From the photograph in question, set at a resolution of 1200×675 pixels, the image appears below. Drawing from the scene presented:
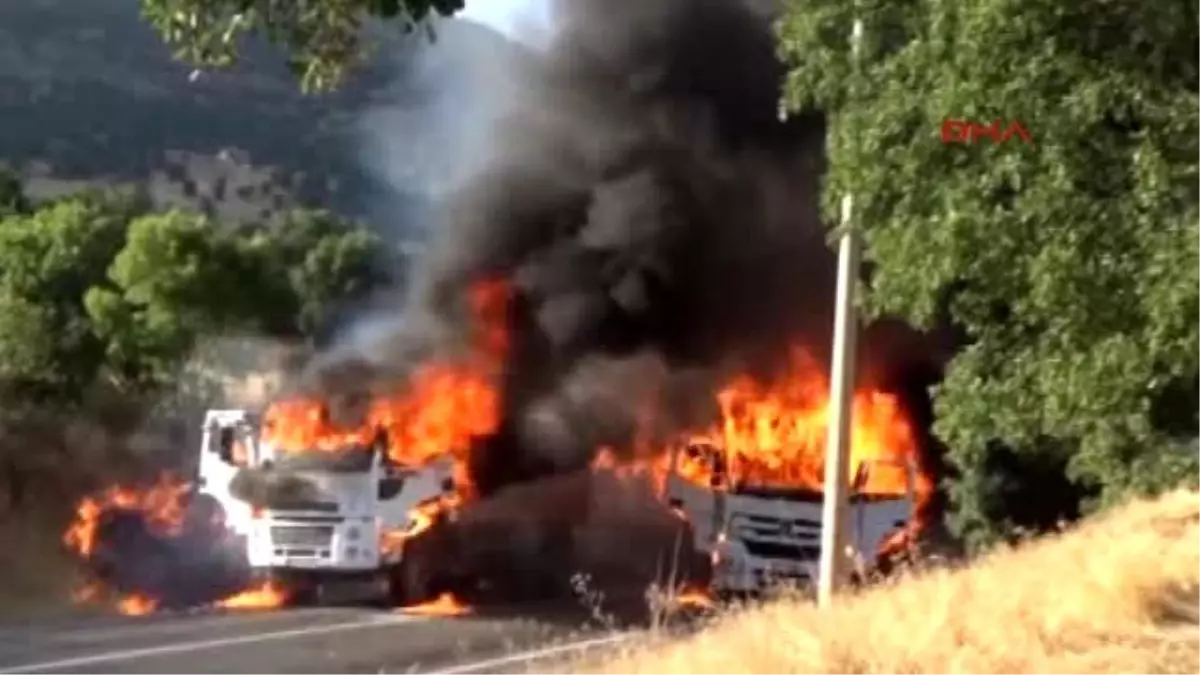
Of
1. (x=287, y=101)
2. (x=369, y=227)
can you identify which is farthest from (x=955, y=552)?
(x=287, y=101)

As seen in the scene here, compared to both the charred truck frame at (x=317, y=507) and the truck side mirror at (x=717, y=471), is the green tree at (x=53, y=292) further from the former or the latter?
the truck side mirror at (x=717, y=471)

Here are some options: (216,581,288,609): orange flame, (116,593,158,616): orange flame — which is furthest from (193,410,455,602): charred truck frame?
(116,593,158,616): orange flame

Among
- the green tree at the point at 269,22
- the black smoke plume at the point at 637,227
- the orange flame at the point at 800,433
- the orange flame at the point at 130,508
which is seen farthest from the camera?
the black smoke plume at the point at 637,227

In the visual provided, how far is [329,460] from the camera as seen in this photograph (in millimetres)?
21859

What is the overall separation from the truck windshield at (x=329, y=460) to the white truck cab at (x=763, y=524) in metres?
3.55

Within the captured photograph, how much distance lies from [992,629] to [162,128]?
79524 millimetres

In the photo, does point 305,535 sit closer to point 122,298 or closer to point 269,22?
point 269,22

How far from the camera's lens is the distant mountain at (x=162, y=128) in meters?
76.8

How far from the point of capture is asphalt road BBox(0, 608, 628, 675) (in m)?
15.2

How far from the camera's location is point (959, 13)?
11234 millimetres

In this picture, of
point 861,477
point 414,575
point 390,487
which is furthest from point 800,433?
point 390,487

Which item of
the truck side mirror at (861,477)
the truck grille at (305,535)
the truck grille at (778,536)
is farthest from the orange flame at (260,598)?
the truck side mirror at (861,477)

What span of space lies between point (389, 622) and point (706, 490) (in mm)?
4664

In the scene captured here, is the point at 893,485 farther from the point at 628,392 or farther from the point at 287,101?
the point at 287,101
